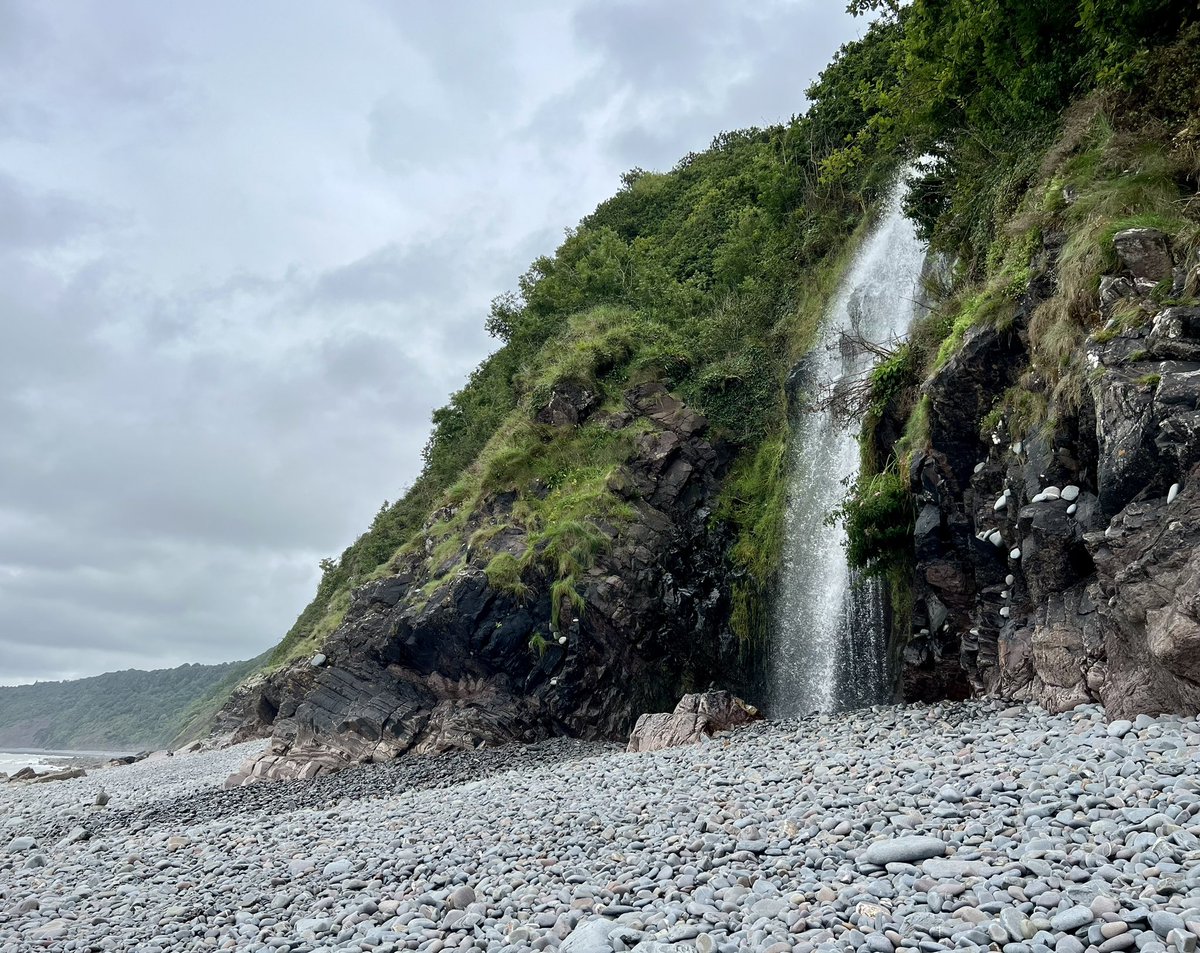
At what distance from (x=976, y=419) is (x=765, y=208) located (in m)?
20.8

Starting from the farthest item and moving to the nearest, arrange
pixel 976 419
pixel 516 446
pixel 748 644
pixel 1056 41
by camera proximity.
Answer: pixel 516 446 < pixel 748 644 < pixel 1056 41 < pixel 976 419

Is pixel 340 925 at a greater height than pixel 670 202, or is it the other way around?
pixel 670 202

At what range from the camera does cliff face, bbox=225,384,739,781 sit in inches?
754

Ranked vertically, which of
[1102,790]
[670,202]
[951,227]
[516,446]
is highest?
[670,202]

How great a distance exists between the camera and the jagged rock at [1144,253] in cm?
931

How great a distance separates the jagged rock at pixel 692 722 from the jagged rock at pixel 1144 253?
30.5ft

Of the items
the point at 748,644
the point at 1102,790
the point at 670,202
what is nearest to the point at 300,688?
the point at 748,644

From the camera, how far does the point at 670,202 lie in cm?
4622

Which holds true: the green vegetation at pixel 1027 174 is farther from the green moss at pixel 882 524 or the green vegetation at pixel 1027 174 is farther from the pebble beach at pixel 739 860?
the pebble beach at pixel 739 860

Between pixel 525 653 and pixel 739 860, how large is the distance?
14.2 metres

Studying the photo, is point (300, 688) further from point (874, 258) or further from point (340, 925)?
point (874, 258)

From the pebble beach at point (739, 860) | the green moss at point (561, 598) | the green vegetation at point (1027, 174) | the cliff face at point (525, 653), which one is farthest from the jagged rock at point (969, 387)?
the green moss at point (561, 598)

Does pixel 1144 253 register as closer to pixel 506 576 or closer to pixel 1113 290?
pixel 1113 290

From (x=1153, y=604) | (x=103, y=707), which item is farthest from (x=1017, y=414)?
(x=103, y=707)
